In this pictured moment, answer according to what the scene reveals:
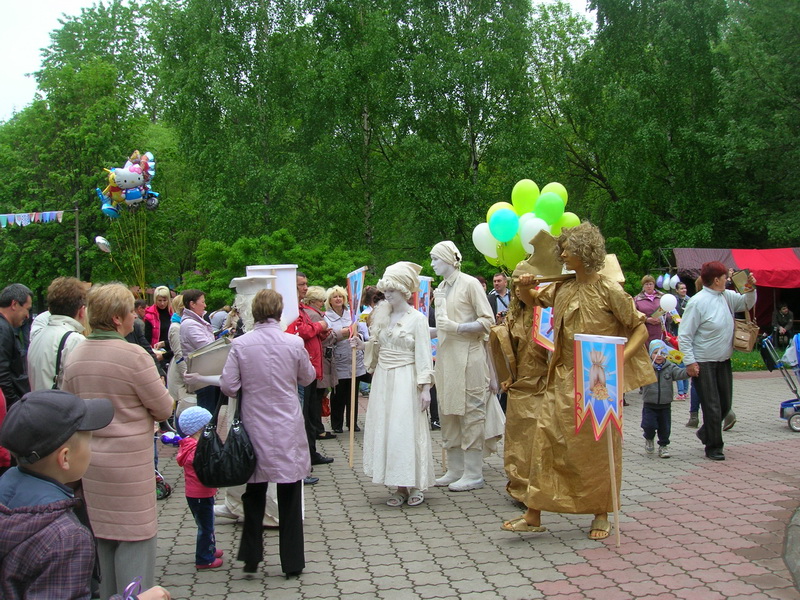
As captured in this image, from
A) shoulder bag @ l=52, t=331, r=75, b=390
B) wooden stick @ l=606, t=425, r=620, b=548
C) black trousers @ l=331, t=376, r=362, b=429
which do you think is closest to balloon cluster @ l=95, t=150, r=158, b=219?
black trousers @ l=331, t=376, r=362, b=429

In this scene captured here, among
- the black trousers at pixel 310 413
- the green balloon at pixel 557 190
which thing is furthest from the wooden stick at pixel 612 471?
the black trousers at pixel 310 413

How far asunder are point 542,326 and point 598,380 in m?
1.09

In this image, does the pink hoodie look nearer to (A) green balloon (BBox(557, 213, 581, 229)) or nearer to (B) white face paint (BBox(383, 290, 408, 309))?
(B) white face paint (BBox(383, 290, 408, 309))

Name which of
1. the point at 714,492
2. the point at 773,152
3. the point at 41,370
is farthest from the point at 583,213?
the point at 41,370

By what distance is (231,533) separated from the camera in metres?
6.00

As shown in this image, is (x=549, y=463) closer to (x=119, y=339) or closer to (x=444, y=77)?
(x=119, y=339)

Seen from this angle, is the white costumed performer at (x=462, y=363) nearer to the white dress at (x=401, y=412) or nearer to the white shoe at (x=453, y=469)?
the white shoe at (x=453, y=469)

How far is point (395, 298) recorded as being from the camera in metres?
6.63

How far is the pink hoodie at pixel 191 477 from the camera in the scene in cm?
497

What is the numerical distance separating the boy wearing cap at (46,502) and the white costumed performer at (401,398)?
13.2ft

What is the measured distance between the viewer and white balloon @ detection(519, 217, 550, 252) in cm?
664

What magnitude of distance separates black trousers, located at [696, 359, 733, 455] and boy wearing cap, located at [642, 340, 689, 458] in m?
Answer: 0.22

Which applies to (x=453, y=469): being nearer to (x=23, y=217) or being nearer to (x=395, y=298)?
(x=395, y=298)

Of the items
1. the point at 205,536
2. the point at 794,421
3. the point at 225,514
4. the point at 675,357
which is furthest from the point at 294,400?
the point at 794,421
